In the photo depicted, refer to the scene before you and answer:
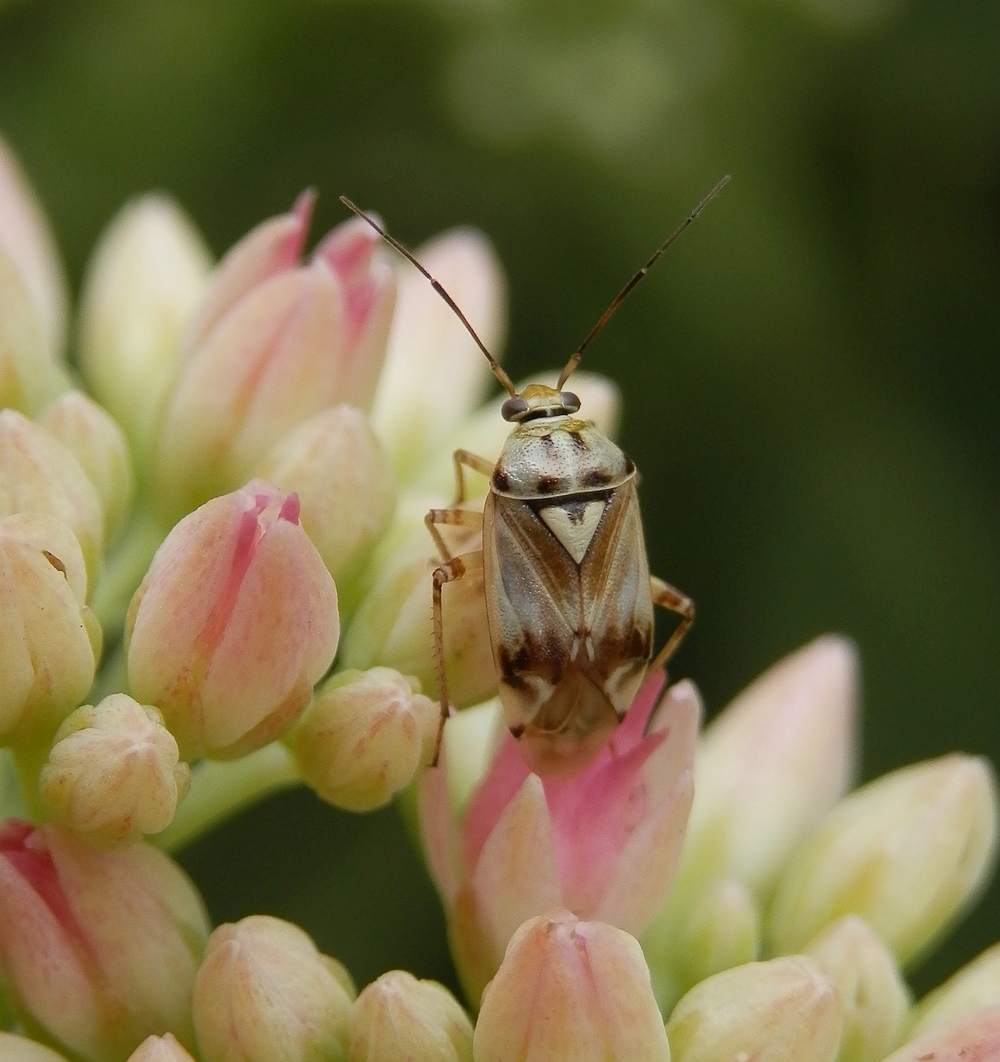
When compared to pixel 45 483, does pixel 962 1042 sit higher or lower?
lower

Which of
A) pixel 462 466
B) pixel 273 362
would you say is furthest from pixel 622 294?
pixel 273 362

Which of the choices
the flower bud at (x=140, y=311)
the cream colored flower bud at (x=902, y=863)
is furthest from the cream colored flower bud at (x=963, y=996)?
the flower bud at (x=140, y=311)

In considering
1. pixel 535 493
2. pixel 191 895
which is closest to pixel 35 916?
pixel 191 895

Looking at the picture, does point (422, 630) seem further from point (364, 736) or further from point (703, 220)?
point (703, 220)

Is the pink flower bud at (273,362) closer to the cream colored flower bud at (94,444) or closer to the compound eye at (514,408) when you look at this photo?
the cream colored flower bud at (94,444)

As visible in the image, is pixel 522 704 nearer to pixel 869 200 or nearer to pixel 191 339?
pixel 191 339

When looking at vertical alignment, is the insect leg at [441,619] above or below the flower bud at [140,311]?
below
